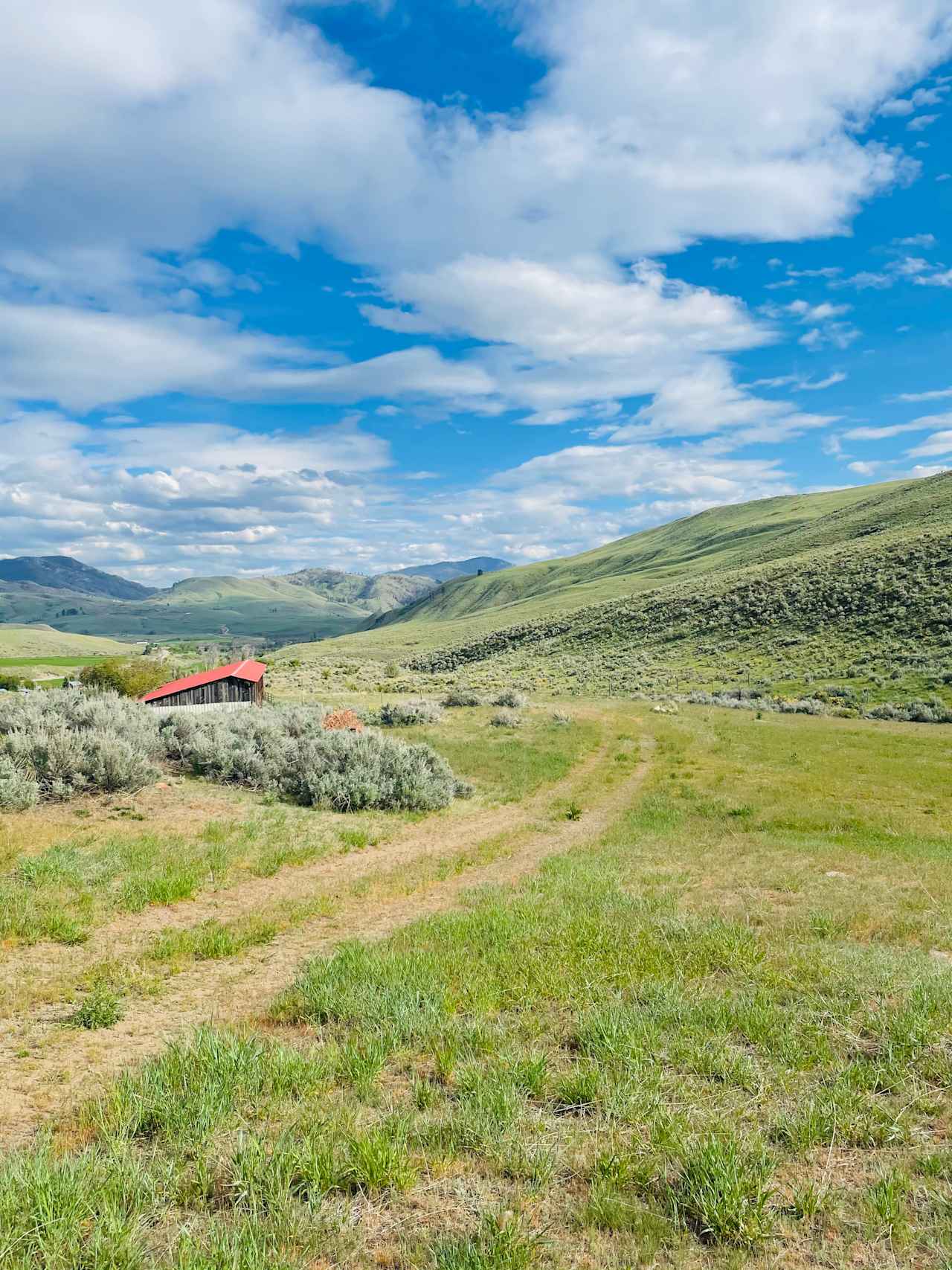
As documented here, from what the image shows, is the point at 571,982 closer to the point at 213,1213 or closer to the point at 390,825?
the point at 213,1213

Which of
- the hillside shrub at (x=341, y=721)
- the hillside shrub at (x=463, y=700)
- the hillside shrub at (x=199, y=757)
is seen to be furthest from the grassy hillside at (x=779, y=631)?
the hillside shrub at (x=199, y=757)

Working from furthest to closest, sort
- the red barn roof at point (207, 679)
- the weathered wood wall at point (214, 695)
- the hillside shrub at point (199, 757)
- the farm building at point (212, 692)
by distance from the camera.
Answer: the red barn roof at point (207, 679)
the weathered wood wall at point (214, 695)
the farm building at point (212, 692)
the hillside shrub at point (199, 757)

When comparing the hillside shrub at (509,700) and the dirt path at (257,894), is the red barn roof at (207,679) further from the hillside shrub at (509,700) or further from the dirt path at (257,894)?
the dirt path at (257,894)

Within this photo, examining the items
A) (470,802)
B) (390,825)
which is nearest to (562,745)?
(470,802)

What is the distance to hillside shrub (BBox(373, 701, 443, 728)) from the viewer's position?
1404 inches

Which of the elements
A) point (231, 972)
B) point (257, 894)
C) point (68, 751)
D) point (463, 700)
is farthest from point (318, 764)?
point (463, 700)

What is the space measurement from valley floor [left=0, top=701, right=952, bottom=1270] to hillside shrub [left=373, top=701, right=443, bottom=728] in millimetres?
22755

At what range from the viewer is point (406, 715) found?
3588 cm

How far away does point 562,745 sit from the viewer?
2966 centimetres

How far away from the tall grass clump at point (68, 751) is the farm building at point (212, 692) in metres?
17.9

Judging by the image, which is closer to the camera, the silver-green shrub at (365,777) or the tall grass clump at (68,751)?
the tall grass clump at (68,751)

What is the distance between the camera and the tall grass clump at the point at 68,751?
14.0m

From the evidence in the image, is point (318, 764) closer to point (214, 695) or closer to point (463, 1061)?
point (463, 1061)

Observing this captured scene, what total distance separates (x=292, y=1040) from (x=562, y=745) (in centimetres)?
2470
